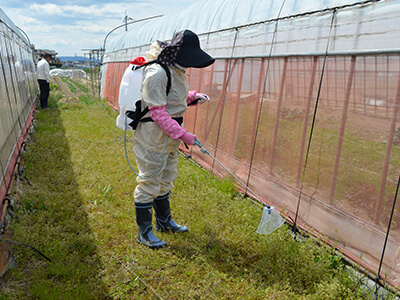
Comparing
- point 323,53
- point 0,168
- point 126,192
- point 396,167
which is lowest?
point 126,192

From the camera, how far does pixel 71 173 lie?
5.17 meters

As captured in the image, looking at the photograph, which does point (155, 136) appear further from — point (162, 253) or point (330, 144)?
point (330, 144)

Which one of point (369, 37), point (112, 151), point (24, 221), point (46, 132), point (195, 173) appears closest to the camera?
point (369, 37)

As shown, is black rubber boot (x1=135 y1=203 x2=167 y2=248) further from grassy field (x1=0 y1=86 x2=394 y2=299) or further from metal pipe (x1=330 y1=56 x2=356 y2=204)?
metal pipe (x1=330 y1=56 x2=356 y2=204)

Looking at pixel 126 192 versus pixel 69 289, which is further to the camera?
pixel 126 192

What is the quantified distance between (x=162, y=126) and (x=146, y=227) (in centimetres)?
105

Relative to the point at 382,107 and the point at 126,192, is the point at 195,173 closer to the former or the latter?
the point at 126,192

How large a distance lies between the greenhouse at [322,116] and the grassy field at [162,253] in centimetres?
35

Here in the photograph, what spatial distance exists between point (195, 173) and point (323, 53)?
259 centimetres

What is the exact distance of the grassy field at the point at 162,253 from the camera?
2.65 m

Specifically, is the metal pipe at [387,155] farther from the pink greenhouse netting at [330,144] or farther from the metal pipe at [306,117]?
the metal pipe at [306,117]

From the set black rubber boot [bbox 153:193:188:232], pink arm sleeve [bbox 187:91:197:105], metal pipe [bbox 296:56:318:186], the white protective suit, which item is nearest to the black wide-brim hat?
the white protective suit

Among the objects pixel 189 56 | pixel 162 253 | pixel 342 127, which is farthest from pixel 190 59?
pixel 162 253

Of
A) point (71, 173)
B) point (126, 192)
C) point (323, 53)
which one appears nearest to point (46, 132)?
point (71, 173)
